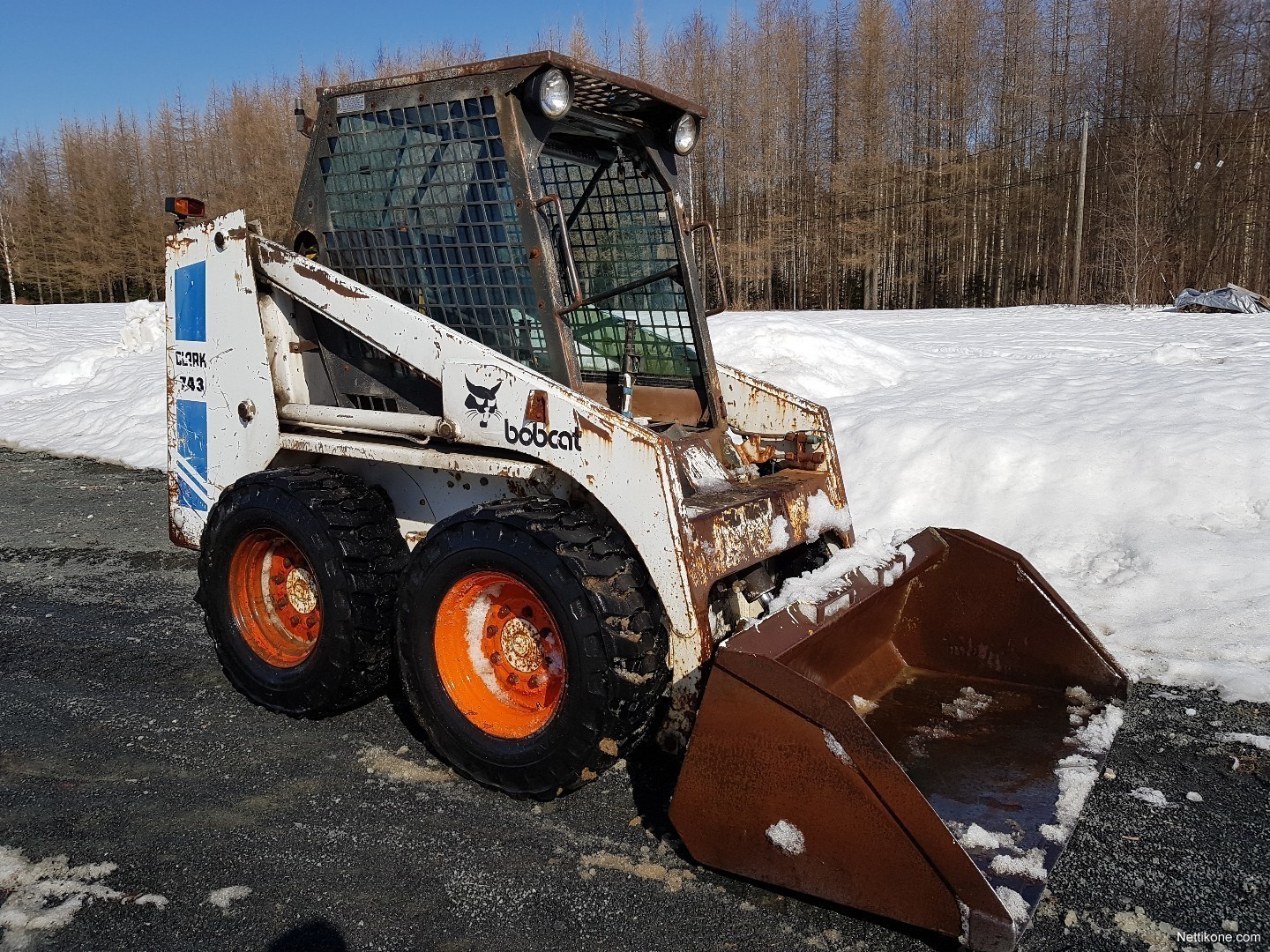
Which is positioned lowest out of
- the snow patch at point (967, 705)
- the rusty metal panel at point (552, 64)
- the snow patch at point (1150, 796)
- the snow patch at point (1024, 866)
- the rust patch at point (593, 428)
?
the snow patch at point (1150, 796)

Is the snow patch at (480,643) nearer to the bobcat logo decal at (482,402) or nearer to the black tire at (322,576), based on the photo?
the black tire at (322,576)

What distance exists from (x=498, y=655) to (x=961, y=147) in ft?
111

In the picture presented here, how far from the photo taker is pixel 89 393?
12.4m

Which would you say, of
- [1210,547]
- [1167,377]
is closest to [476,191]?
[1210,547]

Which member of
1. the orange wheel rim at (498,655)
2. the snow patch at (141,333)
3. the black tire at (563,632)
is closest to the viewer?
the black tire at (563,632)

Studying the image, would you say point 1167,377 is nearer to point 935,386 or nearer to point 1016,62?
point 935,386

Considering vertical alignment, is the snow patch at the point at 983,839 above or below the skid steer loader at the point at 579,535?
below

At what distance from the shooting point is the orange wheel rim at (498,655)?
301 cm

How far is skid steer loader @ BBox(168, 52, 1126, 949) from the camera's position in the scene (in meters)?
2.42

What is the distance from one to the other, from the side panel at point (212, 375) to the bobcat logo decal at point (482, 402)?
113cm

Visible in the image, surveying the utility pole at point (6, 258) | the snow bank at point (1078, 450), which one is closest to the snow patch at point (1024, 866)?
the snow bank at point (1078, 450)

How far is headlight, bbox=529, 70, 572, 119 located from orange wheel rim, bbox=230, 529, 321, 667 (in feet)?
6.42

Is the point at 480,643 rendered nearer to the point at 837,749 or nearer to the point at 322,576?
the point at 322,576

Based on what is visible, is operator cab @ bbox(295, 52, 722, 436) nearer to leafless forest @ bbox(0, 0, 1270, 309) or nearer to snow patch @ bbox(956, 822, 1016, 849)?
snow patch @ bbox(956, 822, 1016, 849)
